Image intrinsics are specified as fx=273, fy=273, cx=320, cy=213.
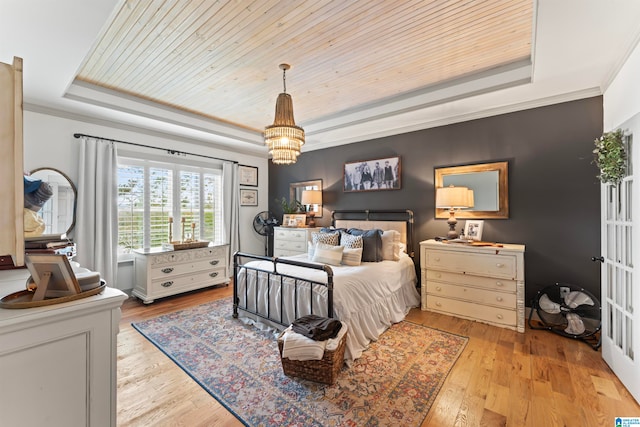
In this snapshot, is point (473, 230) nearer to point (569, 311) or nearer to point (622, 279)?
point (569, 311)

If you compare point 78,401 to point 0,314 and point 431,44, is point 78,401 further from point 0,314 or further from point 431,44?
point 431,44

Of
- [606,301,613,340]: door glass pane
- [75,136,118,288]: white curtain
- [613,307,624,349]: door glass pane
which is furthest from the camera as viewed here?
[75,136,118,288]: white curtain

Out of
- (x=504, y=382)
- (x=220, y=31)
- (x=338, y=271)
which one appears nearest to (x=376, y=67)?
(x=220, y=31)

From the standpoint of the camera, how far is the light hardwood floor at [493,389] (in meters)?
1.74

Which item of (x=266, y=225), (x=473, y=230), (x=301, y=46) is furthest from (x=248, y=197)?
(x=473, y=230)

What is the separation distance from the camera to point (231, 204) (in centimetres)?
526

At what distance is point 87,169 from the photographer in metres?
3.62

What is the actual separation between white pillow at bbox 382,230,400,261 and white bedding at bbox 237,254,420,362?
0.10 meters

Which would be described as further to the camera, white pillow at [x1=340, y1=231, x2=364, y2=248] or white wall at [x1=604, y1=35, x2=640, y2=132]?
white pillow at [x1=340, y1=231, x2=364, y2=248]

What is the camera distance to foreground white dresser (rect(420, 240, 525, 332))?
2.94 meters

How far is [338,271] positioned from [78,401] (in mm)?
2229

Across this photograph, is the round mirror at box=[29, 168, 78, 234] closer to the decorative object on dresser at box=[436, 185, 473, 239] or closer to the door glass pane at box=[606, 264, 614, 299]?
the decorative object on dresser at box=[436, 185, 473, 239]

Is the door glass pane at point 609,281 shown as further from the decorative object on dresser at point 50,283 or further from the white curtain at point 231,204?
the white curtain at point 231,204

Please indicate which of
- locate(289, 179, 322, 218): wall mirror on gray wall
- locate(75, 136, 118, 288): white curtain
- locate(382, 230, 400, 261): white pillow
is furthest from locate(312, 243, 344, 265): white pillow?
locate(75, 136, 118, 288): white curtain
